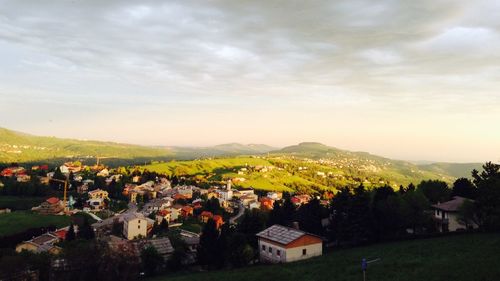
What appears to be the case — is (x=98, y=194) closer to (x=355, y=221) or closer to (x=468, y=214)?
(x=355, y=221)

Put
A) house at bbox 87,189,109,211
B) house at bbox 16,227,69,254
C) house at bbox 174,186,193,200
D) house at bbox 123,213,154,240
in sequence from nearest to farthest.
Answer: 1. house at bbox 16,227,69,254
2. house at bbox 123,213,154,240
3. house at bbox 87,189,109,211
4. house at bbox 174,186,193,200

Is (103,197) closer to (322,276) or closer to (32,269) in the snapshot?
(32,269)

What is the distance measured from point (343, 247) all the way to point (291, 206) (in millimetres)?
14028

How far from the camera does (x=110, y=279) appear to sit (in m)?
37.8

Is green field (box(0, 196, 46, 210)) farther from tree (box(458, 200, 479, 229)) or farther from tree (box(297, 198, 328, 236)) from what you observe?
tree (box(458, 200, 479, 229))

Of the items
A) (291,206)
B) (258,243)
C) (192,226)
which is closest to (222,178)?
(192,226)

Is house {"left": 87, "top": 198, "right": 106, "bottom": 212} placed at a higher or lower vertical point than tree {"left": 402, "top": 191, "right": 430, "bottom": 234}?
lower

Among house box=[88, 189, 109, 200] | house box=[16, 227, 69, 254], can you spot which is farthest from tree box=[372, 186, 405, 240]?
house box=[88, 189, 109, 200]

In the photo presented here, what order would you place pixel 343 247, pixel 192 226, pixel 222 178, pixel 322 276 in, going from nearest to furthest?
pixel 322 276 < pixel 343 247 < pixel 192 226 < pixel 222 178

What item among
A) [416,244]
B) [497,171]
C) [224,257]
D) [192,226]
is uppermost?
[497,171]

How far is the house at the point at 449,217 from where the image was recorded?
1848 inches

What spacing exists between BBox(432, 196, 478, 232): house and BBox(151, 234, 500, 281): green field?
8710mm

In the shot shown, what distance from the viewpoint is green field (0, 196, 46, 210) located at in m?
92.5

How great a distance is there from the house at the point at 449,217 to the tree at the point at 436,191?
6.79 meters
